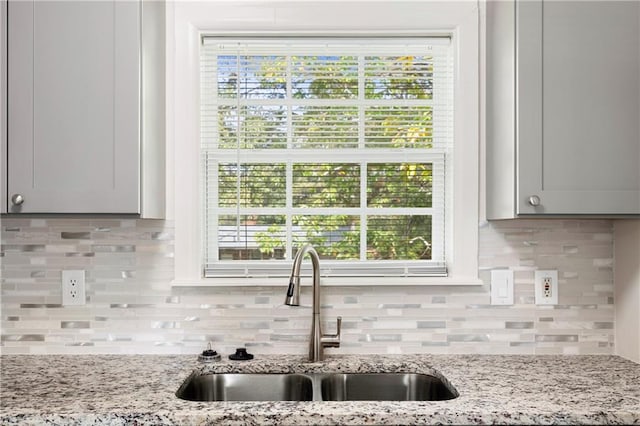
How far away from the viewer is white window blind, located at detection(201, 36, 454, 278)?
221cm

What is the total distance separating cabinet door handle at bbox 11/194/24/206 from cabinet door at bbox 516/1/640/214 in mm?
1559

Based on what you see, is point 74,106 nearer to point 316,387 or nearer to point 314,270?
point 314,270

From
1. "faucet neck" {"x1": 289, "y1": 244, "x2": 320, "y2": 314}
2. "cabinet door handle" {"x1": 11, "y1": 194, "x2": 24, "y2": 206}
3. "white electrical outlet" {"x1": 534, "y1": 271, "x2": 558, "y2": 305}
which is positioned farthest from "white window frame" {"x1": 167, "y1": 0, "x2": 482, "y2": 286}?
"cabinet door handle" {"x1": 11, "y1": 194, "x2": 24, "y2": 206}

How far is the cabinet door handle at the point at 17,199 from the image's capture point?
1.81m

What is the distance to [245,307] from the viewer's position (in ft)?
6.96

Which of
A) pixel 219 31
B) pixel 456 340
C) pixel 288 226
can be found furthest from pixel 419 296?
pixel 219 31

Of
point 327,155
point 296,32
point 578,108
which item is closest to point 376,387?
point 327,155

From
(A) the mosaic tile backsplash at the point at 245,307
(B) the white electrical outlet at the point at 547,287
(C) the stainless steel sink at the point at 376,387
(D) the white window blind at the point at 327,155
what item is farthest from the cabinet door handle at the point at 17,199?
(B) the white electrical outlet at the point at 547,287

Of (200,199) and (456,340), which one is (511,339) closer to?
A: (456,340)

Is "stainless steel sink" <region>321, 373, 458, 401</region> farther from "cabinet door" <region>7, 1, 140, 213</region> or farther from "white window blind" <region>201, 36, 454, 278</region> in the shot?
"cabinet door" <region>7, 1, 140, 213</region>

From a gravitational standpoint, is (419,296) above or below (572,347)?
above

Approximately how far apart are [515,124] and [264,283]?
102cm

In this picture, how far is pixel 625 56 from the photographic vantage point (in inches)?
72.6

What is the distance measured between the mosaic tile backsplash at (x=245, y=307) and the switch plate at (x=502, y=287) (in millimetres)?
23
